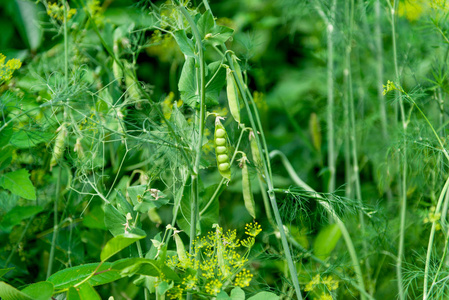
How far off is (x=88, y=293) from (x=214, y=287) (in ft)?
0.57

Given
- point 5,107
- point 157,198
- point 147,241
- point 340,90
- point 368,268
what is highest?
point 5,107

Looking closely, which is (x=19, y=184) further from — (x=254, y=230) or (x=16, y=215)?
(x=254, y=230)

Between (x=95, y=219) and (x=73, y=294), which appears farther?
(x=95, y=219)

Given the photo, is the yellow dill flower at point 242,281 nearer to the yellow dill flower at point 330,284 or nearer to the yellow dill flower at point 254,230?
the yellow dill flower at point 254,230

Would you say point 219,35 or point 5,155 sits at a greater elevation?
point 219,35

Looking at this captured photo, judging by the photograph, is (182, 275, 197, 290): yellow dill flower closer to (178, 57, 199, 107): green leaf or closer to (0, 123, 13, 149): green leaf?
(178, 57, 199, 107): green leaf

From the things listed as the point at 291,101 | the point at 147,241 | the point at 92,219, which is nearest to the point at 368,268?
the point at 147,241

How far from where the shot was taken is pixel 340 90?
1.27 m

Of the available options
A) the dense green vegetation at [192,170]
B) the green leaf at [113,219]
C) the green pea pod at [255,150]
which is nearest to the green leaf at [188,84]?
the dense green vegetation at [192,170]

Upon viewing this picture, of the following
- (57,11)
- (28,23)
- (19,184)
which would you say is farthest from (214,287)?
(28,23)

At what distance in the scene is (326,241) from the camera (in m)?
0.96

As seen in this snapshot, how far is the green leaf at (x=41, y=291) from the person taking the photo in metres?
0.60

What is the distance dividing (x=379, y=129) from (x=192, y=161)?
919mm

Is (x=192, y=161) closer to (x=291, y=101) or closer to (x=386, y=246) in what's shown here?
(x=386, y=246)
